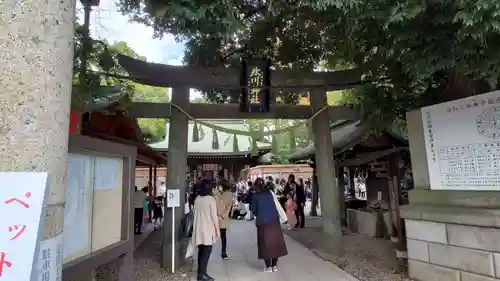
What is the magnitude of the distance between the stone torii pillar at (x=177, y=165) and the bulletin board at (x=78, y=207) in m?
3.43

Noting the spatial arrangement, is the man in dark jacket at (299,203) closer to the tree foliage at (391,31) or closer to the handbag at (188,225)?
the handbag at (188,225)

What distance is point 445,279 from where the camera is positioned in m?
5.07

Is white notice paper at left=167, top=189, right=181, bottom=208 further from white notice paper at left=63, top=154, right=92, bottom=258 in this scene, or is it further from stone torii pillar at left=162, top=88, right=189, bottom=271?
white notice paper at left=63, top=154, right=92, bottom=258

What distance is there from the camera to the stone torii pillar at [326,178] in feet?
25.6

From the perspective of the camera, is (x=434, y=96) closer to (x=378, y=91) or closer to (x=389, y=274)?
(x=378, y=91)

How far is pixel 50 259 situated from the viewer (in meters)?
1.71

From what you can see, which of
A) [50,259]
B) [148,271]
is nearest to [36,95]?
[50,259]

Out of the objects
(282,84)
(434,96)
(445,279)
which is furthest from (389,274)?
(282,84)

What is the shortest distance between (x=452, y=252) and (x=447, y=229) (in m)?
0.32

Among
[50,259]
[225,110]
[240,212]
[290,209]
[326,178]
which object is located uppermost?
[225,110]

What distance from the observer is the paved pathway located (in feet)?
20.2

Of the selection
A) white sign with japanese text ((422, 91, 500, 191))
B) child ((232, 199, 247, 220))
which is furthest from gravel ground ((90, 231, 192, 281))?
child ((232, 199, 247, 220))

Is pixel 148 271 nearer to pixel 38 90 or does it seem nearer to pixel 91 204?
pixel 91 204

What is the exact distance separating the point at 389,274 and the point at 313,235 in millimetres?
4638
